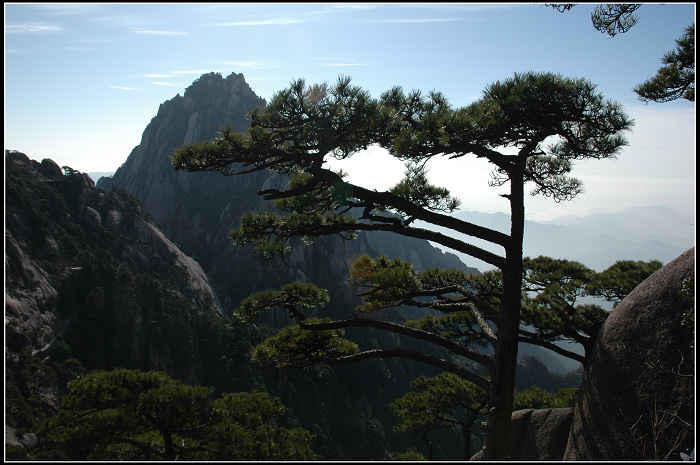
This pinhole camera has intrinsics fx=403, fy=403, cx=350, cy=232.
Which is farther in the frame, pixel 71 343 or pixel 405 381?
pixel 405 381

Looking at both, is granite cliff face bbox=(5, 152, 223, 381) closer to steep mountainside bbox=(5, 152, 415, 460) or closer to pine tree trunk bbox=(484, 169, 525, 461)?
steep mountainside bbox=(5, 152, 415, 460)

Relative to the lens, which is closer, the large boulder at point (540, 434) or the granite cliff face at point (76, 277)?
the large boulder at point (540, 434)

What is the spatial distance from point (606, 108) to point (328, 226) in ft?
13.6

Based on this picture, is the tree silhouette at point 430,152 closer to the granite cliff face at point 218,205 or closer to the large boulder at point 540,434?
the large boulder at point 540,434

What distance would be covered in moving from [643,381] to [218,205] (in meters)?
122

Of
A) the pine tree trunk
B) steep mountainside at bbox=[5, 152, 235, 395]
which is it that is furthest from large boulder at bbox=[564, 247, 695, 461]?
steep mountainside at bbox=[5, 152, 235, 395]

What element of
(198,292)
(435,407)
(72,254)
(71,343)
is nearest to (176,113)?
(198,292)

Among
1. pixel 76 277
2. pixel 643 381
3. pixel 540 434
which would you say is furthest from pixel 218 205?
pixel 643 381

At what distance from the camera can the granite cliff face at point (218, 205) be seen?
316 feet

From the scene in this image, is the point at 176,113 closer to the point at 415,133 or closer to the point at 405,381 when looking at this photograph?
the point at 405,381

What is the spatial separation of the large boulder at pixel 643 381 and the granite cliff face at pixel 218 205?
261 feet

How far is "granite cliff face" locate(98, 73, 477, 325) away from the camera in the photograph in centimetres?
9631

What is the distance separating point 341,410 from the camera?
6359 centimetres

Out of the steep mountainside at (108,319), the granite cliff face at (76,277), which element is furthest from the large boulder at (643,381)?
the granite cliff face at (76,277)
